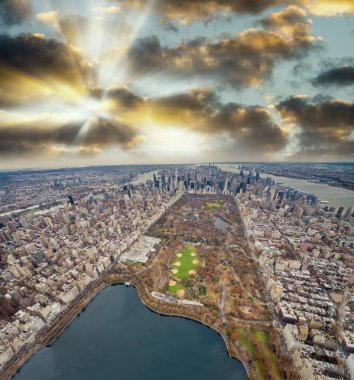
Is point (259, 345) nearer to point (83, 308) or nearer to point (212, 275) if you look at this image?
point (212, 275)

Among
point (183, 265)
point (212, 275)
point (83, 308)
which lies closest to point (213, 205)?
point (183, 265)

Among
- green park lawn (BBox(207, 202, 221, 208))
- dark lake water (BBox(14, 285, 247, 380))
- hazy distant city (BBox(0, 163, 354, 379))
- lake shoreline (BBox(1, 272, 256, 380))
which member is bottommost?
dark lake water (BBox(14, 285, 247, 380))

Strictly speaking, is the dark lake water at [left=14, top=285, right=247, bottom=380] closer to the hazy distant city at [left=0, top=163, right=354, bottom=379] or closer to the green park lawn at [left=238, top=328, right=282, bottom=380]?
the hazy distant city at [left=0, top=163, right=354, bottom=379]

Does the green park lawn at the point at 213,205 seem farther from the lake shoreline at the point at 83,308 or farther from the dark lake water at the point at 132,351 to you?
the dark lake water at the point at 132,351

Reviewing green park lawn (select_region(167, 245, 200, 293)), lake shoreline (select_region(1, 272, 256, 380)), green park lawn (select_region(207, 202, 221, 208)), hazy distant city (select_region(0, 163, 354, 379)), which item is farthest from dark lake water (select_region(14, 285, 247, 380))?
green park lawn (select_region(207, 202, 221, 208))

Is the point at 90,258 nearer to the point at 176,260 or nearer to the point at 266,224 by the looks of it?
the point at 176,260

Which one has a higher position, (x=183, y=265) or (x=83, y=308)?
(x=183, y=265)

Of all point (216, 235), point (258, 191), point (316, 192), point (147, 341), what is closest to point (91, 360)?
point (147, 341)

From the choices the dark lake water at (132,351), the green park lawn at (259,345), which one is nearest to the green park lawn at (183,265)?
the dark lake water at (132,351)

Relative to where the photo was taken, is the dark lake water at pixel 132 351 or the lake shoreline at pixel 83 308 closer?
the lake shoreline at pixel 83 308
